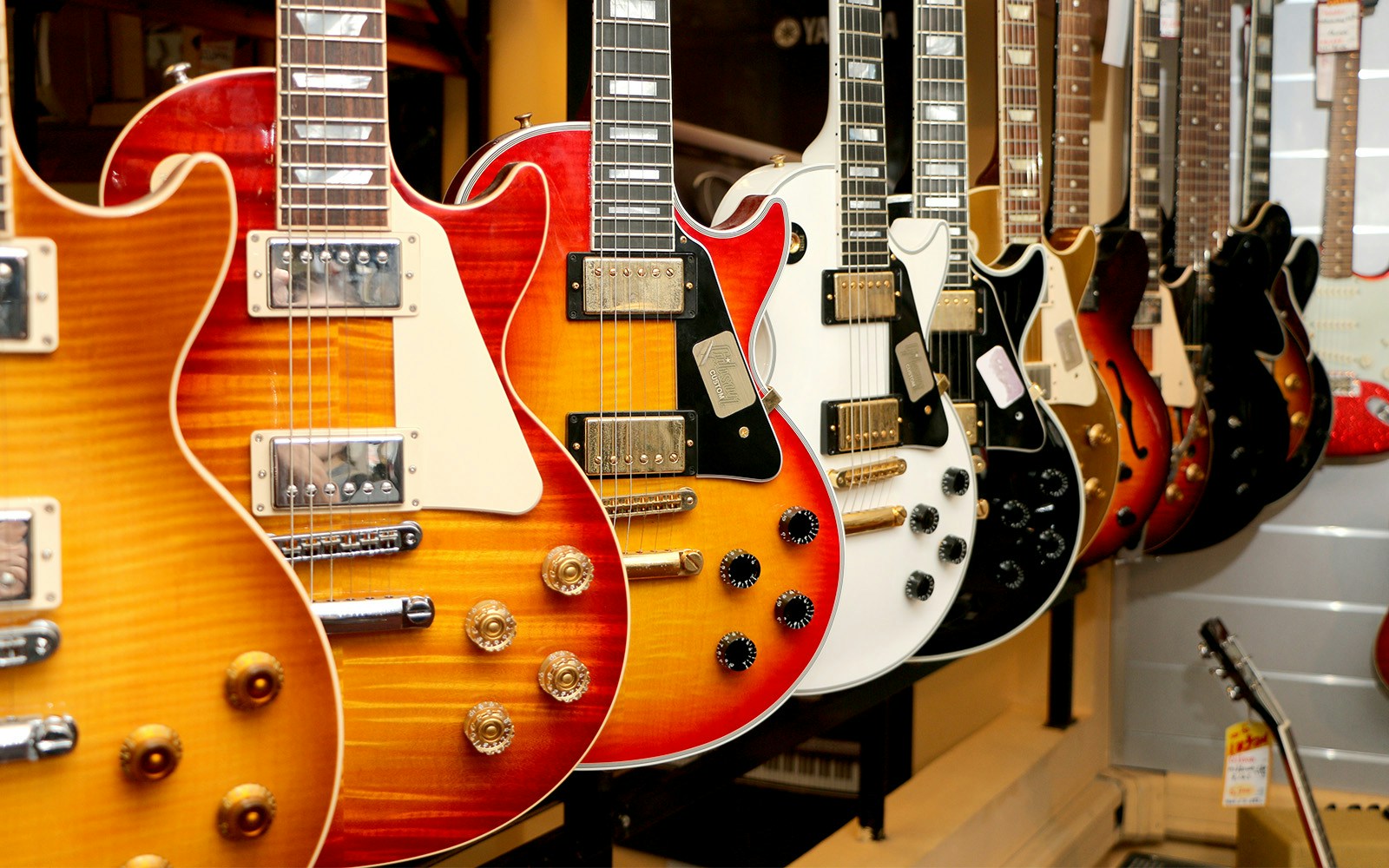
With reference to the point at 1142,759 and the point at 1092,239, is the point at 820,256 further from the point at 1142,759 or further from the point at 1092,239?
the point at 1142,759

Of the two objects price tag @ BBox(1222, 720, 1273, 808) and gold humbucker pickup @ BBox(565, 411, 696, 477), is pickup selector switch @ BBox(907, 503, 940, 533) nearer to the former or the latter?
gold humbucker pickup @ BBox(565, 411, 696, 477)

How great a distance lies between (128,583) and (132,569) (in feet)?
0.04

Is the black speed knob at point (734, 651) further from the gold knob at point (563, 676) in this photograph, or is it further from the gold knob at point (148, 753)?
the gold knob at point (148, 753)

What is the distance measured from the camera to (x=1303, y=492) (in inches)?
130

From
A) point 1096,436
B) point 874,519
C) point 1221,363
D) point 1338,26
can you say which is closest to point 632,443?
point 874,519

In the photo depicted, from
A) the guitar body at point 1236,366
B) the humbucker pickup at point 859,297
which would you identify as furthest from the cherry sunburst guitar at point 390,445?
the guitar body at point 1236,366

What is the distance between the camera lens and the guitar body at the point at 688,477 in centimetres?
130

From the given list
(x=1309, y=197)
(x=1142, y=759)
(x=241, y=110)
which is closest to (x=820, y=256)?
(x=241, y=110)

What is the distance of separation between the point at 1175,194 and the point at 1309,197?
64 centimetres

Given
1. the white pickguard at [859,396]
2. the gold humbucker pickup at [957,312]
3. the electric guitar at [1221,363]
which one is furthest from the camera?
the electric guitar at [1221,363]

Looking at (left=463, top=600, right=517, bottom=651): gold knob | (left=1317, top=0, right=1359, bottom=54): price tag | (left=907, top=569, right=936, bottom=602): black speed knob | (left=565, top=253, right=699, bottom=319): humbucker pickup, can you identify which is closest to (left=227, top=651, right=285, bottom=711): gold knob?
(left=463, top=600, right=517, bottom=651): gold knob

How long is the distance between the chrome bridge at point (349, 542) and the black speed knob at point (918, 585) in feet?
2.86

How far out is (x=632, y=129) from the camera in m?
1.37

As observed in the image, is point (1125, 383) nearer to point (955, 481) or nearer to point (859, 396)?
point (955, 481)
